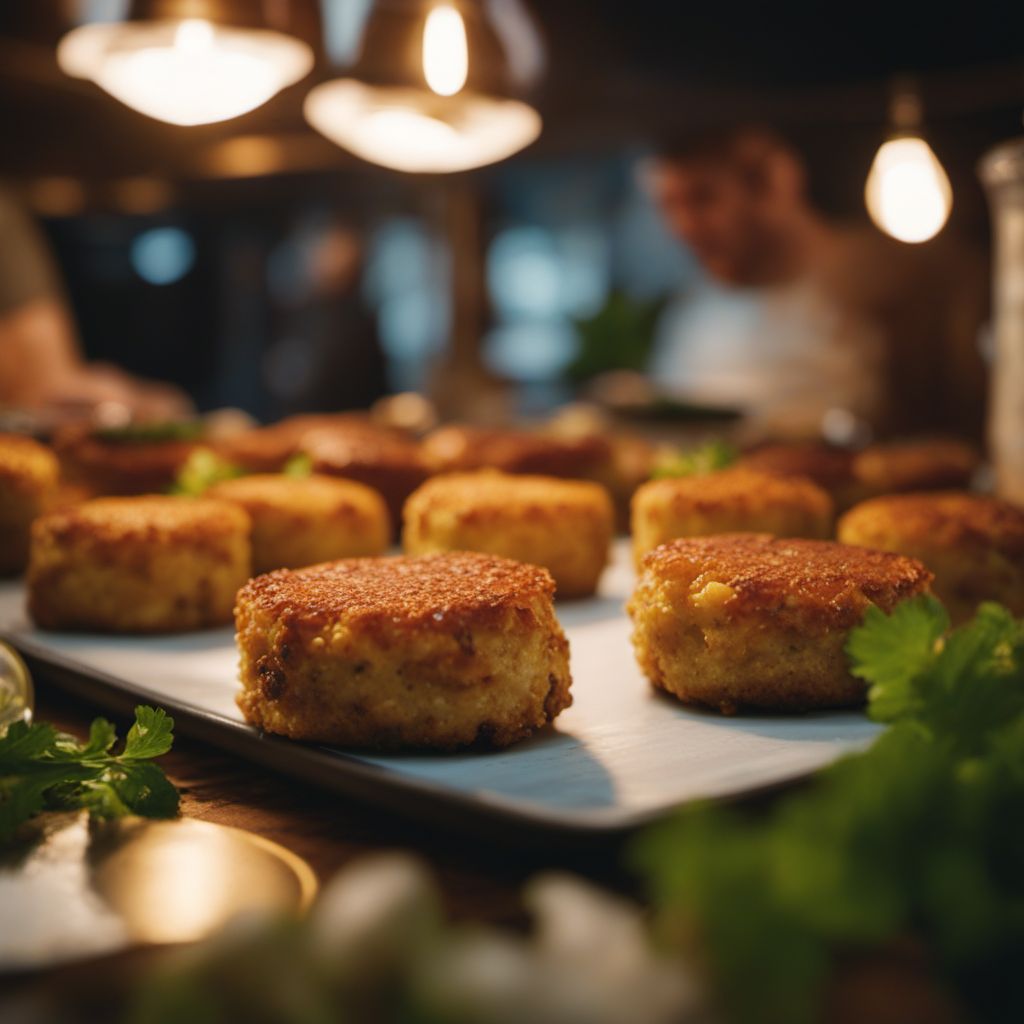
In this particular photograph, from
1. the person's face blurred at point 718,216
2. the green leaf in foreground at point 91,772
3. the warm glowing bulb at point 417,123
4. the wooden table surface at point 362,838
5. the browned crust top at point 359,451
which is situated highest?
the person's face blurred at point 718,216

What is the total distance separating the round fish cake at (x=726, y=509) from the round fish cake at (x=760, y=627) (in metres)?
0.71

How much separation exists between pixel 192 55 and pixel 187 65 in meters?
0.04

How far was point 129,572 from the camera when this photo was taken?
101 inches

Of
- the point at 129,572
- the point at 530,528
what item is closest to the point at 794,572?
the point at 530,528

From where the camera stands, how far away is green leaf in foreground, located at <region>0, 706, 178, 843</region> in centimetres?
145

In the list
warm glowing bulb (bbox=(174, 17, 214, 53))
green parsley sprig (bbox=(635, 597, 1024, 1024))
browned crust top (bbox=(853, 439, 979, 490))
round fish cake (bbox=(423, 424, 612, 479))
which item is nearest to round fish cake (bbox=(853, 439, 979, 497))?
browned crust top (bbox=(853, 439, 979, 490))

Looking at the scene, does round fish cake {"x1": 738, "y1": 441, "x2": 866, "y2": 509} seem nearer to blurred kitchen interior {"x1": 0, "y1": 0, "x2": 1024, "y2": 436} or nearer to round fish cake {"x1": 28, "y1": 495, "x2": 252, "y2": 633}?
round fish cake {"x1": 28, "y1": 495, "x2": 252, "y2": 633}

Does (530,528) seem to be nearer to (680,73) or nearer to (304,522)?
(304,522)

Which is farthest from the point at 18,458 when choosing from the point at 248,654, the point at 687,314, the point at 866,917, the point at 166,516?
the point at 687,314

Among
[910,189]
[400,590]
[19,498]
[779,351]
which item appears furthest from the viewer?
[779,351]

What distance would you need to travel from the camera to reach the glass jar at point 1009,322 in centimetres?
310

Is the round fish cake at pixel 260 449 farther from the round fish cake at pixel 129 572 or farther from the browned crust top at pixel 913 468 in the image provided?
the browned crust top at pixel 913 468

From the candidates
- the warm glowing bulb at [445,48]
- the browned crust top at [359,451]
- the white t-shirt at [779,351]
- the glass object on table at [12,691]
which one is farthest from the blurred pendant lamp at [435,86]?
the white t-shirt at [779,351]

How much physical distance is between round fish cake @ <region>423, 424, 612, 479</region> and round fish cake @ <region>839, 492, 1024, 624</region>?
136cm
